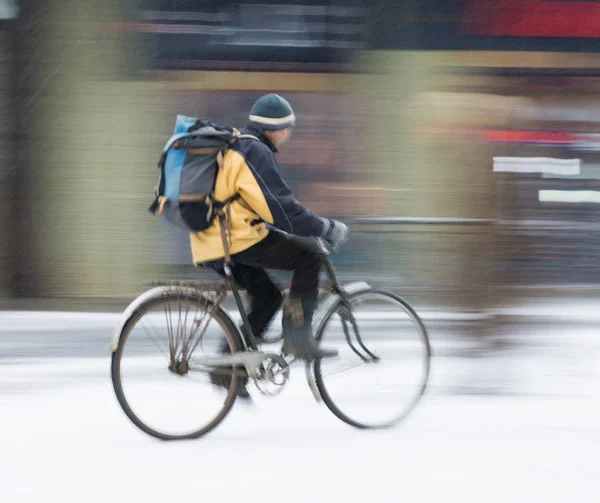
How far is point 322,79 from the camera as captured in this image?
342 inches

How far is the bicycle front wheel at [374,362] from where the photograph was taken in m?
4.75

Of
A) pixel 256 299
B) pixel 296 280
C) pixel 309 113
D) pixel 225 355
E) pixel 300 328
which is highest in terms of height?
pixel 309 113

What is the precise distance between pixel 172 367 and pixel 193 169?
3.08ft

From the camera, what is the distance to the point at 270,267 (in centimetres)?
457

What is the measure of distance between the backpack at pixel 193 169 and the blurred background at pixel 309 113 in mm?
4385

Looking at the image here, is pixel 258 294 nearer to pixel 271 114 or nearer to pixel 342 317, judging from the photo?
pixel 342 317

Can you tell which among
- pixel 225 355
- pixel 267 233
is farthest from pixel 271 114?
pixel 225 355

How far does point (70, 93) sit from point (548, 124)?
4292 mm

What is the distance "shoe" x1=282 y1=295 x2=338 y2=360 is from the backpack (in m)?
0.58

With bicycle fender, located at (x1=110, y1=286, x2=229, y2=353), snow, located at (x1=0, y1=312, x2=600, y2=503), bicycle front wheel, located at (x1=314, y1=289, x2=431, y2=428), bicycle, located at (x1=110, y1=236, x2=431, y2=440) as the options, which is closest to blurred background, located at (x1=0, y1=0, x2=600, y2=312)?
snow, located at (x1=0, y1=312, x2=600, y2=503)

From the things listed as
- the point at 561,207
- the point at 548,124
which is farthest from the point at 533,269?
the point at 548,124

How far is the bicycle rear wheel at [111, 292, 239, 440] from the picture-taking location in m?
4.50

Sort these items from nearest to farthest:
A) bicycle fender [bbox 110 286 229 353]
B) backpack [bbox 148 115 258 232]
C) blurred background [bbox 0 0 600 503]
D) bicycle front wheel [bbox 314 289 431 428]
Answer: backpack [bbox 148 115 258 232] → bicycle fender [bbox 110 286 229 353] → bicycle front wheel [bbox 314 289 431 428] → blurred background [bbox 0 0 600 503]

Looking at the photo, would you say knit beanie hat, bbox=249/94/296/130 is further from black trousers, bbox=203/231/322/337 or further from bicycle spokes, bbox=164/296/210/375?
bicycle spokes, bbox=164/296/210/375
